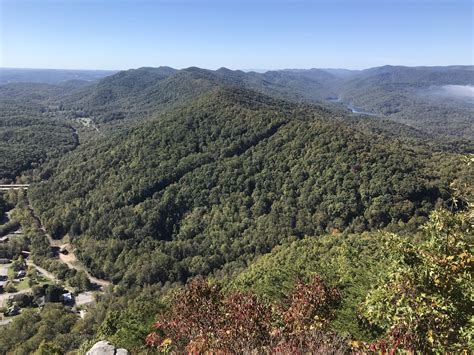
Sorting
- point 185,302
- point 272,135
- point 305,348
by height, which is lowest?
point 272,135

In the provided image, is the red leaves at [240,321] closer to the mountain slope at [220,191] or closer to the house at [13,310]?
the mountain slope at [220,191]

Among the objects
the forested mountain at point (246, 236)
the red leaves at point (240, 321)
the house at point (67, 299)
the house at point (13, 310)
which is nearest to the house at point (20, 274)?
the forested mountain at point (246, 236)

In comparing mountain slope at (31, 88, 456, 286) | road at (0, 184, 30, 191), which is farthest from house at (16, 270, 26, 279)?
road at (0, 184, 30, 191)

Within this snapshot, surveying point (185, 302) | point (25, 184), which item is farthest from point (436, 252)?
point (25, 184)

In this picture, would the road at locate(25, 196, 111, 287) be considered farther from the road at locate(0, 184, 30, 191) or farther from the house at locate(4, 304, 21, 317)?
the road at locate(0, 184, 30, 191)

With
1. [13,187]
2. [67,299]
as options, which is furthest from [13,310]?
[13,187]

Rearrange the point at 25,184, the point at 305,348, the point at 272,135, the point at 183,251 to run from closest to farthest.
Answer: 1. the point at 305,348
2. the point at 183,251
3. the point at 272,135
4. the point at 25,184

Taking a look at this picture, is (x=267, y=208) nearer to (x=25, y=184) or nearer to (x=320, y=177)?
(x=320, y=177)

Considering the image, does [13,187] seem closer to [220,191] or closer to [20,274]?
[20,274]
